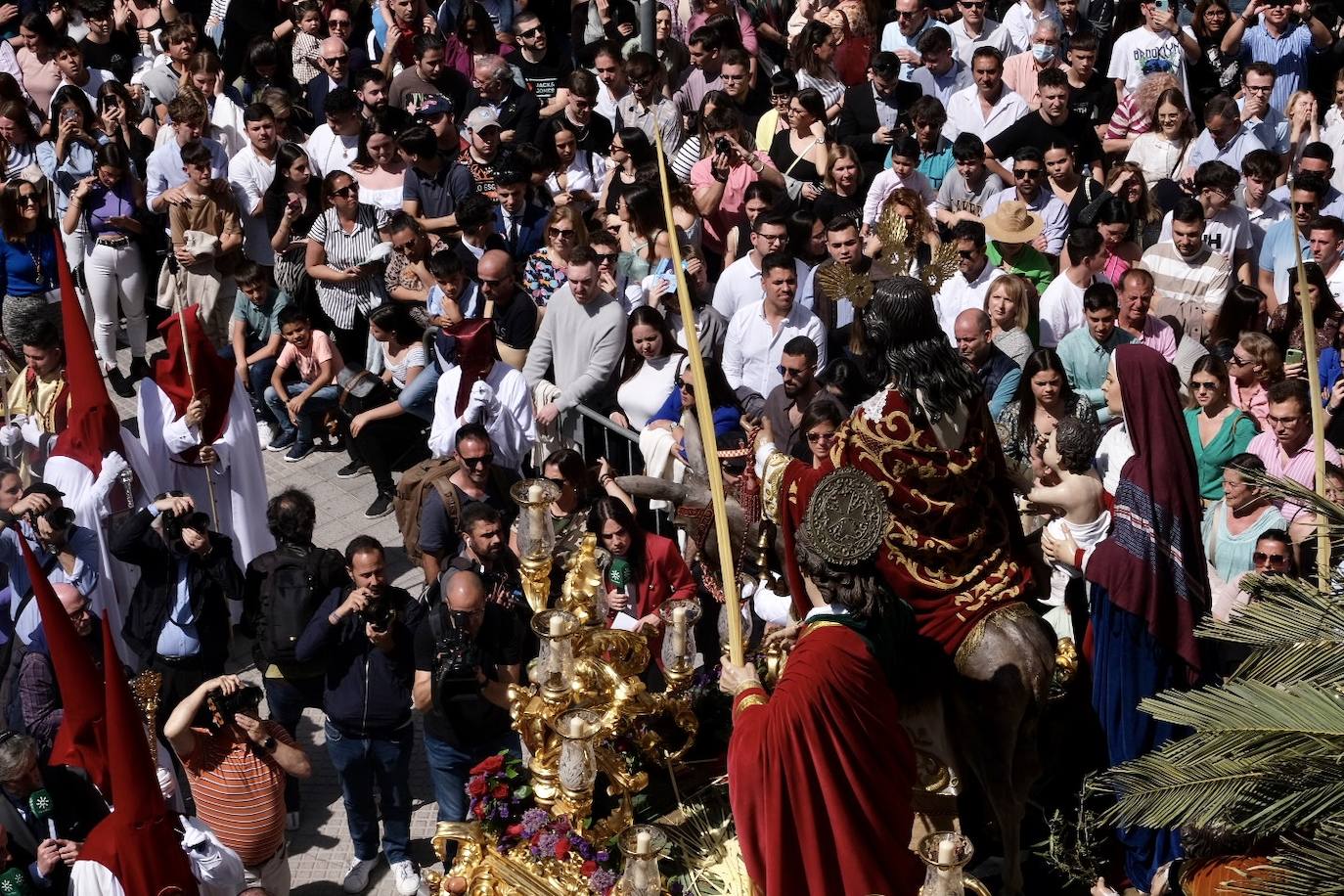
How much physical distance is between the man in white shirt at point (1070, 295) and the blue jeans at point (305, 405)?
4.98m

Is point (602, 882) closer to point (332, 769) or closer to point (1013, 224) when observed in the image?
point (332, 769)

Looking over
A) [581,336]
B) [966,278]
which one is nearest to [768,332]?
[581,336]

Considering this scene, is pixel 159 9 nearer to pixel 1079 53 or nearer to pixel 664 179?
pixel 1079 53

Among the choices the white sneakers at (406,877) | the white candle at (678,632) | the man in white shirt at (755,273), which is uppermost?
the man in white shirt at (755,273)

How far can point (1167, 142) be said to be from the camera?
1356 centimetres

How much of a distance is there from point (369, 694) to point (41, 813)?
64.5 inches

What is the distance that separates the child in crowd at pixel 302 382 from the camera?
13094 mm

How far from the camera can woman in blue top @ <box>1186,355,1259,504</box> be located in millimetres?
10031

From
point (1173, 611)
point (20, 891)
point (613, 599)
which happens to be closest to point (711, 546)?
point (613, 599)

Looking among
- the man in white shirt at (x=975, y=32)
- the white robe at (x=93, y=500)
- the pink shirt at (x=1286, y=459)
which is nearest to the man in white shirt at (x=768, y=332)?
the pink shirt at (x=1286, y=459)

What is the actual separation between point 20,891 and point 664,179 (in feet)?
14.9

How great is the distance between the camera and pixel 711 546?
299 inches

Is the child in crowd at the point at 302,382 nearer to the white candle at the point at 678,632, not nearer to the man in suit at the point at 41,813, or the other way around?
the man in suit at the point at 41,813

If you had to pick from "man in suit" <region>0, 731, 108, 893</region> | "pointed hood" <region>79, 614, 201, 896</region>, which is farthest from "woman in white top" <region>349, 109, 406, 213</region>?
"pointed hood" <region>79, 614, 201, 896</region>
